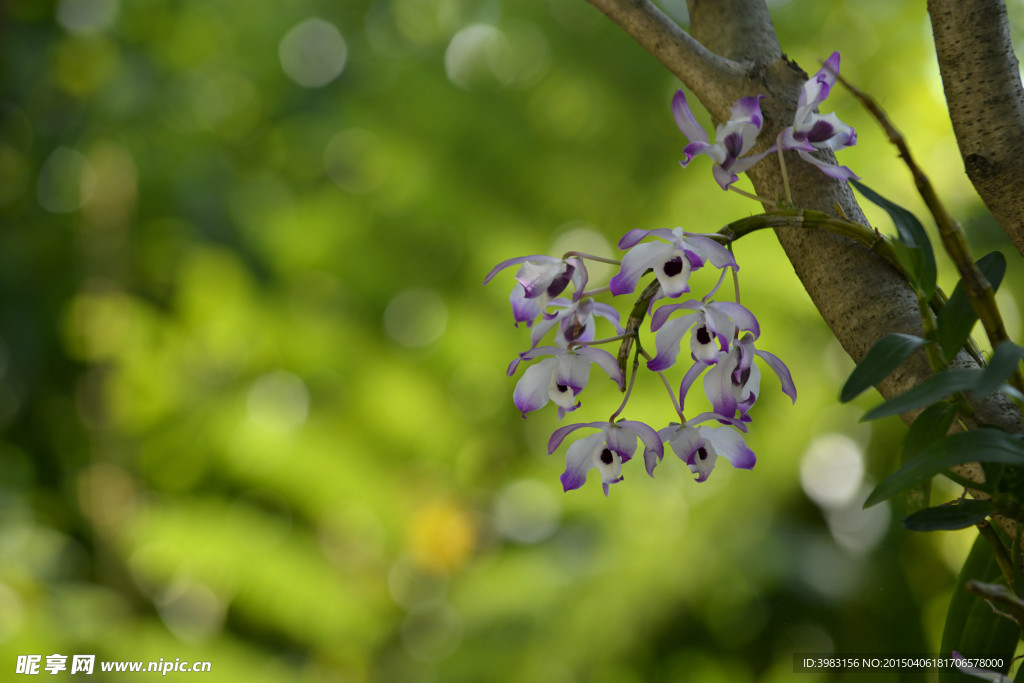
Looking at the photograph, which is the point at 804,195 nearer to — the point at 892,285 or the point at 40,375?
the point at 892,285

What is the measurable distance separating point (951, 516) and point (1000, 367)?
6 cm

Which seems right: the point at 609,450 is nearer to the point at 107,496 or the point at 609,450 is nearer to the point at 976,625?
the point at 976,625

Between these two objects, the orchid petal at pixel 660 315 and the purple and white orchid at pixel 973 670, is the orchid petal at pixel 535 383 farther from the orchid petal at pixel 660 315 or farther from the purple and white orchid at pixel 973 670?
the purple and white orchid at pixel 973 670

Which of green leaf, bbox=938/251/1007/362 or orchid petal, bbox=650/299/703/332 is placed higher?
orchid petal, bbox=650/299/703/332

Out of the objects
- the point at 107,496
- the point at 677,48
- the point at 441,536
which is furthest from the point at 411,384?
the point at 677,48

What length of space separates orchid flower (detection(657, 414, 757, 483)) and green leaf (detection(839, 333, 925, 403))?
4 centimetres

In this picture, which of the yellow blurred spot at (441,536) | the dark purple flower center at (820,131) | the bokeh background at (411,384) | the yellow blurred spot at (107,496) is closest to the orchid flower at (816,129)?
the dark purple flower center at (820,131)

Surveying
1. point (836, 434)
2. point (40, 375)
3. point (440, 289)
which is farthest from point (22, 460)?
point (836, 434)

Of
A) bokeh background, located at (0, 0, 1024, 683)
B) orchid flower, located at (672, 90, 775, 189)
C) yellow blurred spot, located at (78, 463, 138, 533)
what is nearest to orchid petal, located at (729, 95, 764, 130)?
orchid flower, located at (672, 90, 775, 189)

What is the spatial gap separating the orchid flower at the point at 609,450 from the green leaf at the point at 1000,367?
78mm

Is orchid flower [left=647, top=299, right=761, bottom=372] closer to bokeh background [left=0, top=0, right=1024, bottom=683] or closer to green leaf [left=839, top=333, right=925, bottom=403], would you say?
green leaf [left=839, top=333, right=925, bottom=403]

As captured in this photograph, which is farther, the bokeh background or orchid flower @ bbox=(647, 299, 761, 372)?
the bokeh background

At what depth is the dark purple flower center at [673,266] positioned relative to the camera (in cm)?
18

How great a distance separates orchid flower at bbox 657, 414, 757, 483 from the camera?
0.20 m
